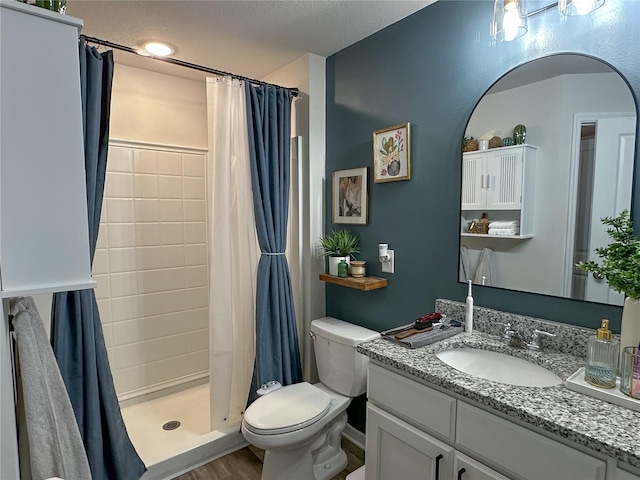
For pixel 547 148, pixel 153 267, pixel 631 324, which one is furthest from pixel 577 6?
pixel 153 267

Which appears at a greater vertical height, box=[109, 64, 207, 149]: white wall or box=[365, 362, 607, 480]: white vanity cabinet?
box=[109, 64, 207, 149]: white wall

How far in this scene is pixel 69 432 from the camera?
1013mm

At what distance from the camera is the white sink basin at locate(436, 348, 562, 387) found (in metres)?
1.25

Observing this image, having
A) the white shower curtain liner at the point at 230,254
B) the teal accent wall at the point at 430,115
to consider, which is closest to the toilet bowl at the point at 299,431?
the white shower curtain liner at the point at 230,254

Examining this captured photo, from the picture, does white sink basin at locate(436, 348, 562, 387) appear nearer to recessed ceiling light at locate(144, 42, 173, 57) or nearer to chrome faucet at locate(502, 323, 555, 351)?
chrome faucet at locate(502, 323, 555, 351)

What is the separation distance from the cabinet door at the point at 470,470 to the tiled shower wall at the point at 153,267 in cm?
225

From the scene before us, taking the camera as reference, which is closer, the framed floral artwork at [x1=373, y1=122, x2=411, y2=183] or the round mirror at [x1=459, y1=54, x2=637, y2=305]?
the round mirror at [x1=459, y1=54, x2=637, y2=305]

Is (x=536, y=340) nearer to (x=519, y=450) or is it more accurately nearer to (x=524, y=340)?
(x=524, y=340)

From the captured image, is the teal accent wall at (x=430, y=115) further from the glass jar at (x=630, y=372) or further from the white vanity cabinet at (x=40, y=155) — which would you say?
the white vanity cabinet at (x=40, y=155)

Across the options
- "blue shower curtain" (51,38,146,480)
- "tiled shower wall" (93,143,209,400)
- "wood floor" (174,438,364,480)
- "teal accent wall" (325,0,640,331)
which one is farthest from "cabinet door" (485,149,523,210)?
"tiled shower wall" (93,143,209,400)

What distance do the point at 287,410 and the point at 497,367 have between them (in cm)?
97

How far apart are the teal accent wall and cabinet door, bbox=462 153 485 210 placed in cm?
5

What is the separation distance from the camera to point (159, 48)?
214cm

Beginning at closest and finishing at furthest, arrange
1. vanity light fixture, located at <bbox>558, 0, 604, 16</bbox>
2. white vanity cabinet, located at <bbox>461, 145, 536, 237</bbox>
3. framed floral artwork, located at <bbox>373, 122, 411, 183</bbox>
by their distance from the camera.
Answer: vanity light fixture, located at <bbox>558, 0, 604, 16</bbox>
white vanity cabinet, located at <bbox>461, 145, 536, 237</bbox>
framed floral artwork, located at <bbox>373, 122, 411, 183</bbox>
